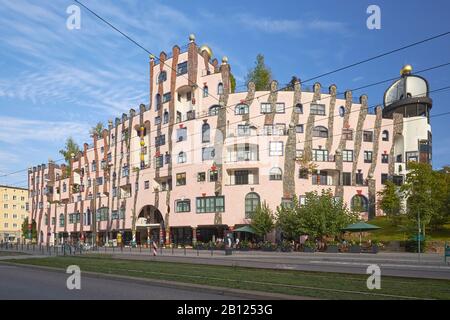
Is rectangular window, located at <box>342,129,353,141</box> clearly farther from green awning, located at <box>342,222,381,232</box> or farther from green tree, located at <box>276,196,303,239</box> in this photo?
green awning, located at <box>342,222,381,232</box>

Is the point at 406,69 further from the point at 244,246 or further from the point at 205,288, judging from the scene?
the point at 205,288

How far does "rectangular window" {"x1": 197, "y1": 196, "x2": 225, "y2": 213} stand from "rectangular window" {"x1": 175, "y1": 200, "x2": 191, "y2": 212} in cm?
143

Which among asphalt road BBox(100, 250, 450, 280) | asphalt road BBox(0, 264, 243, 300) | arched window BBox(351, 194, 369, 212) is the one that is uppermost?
arched window BBox(351, 194, 369, 212)

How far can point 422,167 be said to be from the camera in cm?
4362

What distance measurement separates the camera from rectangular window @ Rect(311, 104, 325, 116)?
5303 cm

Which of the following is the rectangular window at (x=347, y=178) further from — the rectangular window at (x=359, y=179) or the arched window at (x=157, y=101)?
the arched window at (x=157, y=101)

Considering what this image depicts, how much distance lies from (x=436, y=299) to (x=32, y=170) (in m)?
97.4

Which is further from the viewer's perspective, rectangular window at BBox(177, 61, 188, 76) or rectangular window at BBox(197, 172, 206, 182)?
rectangular window at BBox(177, 61, 188, 76)

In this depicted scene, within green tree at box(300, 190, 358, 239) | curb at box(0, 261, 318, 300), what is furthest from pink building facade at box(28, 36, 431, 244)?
→ curb at box(0, 261, 318, 300)

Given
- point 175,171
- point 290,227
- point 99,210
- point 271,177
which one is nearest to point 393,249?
point 290,227

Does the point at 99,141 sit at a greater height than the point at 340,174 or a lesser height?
greater

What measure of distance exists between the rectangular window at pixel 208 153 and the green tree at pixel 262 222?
9.37 meters

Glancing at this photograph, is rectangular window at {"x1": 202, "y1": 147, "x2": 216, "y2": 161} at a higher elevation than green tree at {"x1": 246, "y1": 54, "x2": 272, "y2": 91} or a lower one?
lower
